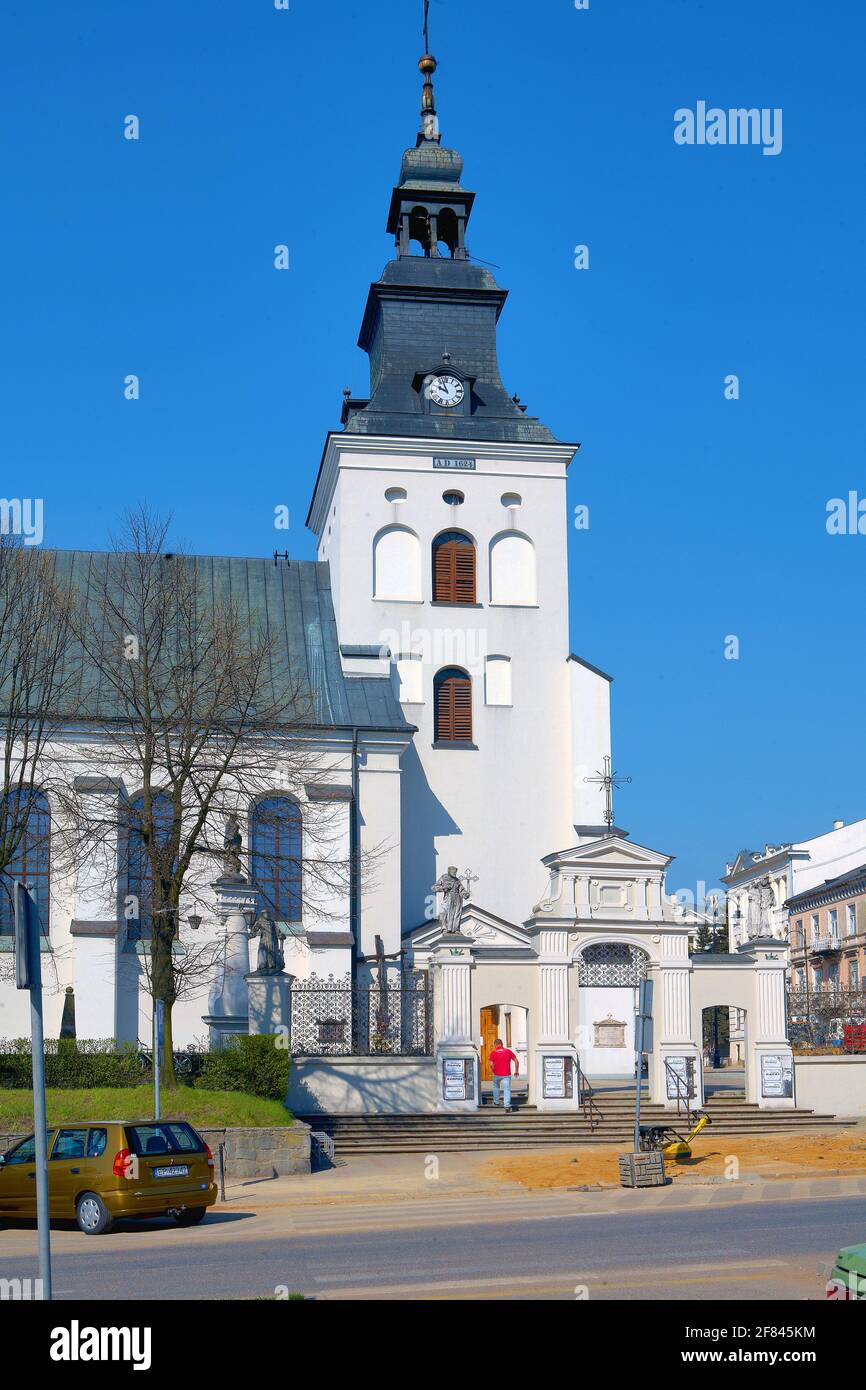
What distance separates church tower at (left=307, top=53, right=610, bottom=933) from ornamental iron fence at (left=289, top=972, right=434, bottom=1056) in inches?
337

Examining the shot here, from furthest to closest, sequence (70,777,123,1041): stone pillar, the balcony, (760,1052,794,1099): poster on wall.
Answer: the balcony → (70,777,123,1041): stone pillar → (760,1052,794,1099): poster on wall

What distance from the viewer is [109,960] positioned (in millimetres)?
36062

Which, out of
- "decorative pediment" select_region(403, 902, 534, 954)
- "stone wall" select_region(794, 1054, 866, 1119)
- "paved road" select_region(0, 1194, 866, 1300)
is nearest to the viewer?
"paved road" select_region(0, 1194, 866, 1300)

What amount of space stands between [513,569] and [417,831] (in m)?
7.89

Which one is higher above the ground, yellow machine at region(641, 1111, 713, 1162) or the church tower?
the church tower

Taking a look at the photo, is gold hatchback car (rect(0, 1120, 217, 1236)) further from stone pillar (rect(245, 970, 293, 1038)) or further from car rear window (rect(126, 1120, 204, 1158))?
stone pillar (rect(245, 970, 293, 1038))

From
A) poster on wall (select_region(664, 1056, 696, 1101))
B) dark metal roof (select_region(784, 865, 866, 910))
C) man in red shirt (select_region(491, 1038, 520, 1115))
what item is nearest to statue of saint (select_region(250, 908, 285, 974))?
man in red shirt (select_region(491, 1038, 520, 1115))

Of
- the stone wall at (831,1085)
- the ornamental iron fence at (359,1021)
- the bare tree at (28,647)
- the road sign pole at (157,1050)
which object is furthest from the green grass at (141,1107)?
the stone wall at (831,1085)

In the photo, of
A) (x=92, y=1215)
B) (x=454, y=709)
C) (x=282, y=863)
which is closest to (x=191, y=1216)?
(x=92, y=1215)

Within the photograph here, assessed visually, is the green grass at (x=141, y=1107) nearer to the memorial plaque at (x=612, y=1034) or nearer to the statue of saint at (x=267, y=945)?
the statue of saint at (x=267, y=945)

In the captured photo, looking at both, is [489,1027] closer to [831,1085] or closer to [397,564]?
[831,1085]

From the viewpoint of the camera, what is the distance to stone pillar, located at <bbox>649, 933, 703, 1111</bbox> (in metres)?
31.4
